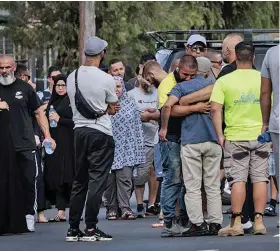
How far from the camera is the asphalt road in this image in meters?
11.3

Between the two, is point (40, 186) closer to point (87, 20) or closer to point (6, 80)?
point (6, 80)

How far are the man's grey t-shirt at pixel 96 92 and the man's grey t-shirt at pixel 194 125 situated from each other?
0.67 meters

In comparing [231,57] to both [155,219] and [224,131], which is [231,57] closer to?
[224,131]

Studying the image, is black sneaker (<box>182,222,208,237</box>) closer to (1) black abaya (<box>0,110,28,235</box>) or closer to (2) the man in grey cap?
(2) the man in grey cap

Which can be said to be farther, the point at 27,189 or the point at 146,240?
the point at 27,189

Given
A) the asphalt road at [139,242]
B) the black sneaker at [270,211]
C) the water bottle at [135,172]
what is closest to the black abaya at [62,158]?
the water bottle at [135,172]

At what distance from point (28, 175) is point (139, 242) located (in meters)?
2.12

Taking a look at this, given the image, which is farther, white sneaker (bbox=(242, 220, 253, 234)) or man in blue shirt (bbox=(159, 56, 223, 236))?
white sneaker (bbox=(242, 220, 253, 234))

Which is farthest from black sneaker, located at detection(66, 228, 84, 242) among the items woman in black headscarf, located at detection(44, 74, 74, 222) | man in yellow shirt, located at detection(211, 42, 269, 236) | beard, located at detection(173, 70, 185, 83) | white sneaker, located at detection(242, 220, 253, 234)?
woman in black headscarf, located at detection(44, 74, 74, 222)

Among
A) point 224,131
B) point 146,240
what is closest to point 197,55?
point 224,131

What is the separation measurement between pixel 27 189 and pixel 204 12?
74.1 ft

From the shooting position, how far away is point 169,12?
3388cm

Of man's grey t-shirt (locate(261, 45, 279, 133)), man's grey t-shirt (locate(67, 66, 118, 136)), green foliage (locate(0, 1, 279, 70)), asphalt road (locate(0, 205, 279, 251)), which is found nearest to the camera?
man's grey t-shirt (locate(261, 45, 279, 133))

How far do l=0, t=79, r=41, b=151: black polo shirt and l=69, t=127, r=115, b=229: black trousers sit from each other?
4.59 ft
